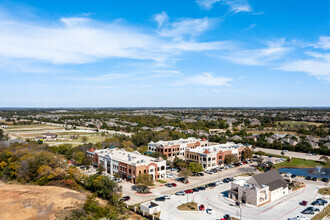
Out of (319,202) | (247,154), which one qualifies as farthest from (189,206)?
(247,154)

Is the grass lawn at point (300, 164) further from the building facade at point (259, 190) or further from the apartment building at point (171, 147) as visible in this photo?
the apartment building at point (171, 147)

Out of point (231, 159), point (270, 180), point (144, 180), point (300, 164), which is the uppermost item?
point (270, 180)

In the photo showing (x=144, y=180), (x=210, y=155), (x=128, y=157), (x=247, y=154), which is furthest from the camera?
(x=247, y=154)

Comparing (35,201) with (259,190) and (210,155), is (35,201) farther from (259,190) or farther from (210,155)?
(210,155)

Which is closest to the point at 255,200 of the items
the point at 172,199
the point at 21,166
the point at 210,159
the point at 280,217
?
the point at 280,217

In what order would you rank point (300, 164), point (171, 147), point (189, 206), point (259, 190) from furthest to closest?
1. point (171, 147)
2. point (300, 164)
3. point (259, 190)
4. point (189, 206)

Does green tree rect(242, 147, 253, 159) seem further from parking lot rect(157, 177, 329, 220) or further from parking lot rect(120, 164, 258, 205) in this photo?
parking lot rect(157, 177, 329, 220)

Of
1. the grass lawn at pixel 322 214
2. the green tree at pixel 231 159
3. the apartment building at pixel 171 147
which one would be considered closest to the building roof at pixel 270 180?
the grass lawn at pixel 322 214
